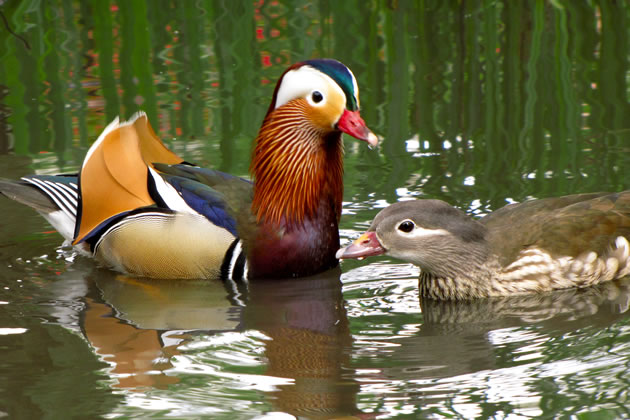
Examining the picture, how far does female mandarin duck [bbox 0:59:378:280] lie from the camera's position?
20.0 feet

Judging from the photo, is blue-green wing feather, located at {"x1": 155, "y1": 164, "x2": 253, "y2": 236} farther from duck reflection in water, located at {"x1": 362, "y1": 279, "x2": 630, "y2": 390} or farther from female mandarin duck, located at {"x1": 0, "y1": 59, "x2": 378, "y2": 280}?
duck reflection in water, located at {"x1": 362, "y1": 279, "x2": 630, "y2": 390}

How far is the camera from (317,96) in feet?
20.0

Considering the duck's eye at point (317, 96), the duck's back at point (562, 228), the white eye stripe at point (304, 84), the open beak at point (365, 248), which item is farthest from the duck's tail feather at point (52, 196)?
the duck's back at point (562, 228)

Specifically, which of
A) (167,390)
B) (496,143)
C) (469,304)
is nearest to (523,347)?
(469,304)

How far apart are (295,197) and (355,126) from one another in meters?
0.60

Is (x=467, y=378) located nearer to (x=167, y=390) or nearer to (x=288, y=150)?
(x=167, y=390)

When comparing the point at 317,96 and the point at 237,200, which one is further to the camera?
the point at 237,200

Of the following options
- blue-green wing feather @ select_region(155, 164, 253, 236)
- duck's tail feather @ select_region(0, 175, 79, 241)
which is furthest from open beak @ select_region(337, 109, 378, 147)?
duck's tail feather @ select_region(0, 175, 79, 241)

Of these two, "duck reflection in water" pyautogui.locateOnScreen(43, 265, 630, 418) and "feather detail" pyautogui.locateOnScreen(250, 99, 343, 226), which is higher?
"feather detail" pyautogui.locateOnScreen(250, 99, 343, 226)

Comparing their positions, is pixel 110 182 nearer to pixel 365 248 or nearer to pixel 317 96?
pixel 317 96

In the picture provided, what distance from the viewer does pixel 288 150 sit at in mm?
6379

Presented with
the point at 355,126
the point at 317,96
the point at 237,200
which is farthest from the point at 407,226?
the point at 237,200

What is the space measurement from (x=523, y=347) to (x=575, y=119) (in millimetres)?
3561

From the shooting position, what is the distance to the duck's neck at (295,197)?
6164mm
